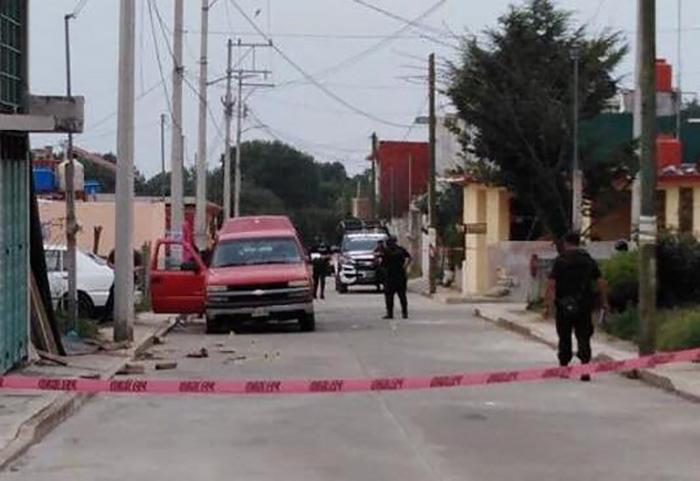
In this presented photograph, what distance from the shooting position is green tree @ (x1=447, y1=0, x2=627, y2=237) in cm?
3866

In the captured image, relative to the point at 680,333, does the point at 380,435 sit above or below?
below

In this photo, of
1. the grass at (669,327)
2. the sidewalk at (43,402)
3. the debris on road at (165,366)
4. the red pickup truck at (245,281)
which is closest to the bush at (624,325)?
the grass at (669,327)

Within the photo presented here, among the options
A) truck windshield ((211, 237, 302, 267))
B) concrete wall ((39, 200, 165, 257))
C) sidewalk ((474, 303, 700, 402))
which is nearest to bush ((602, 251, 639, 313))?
sidewalk ((474, 303, 700, 402))

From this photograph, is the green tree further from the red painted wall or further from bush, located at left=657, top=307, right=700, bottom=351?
the red painted wall

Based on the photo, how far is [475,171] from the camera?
4166 centimetres

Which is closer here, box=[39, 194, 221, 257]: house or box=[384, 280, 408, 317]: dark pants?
box=[384, 280, 408, 317]: dark pants

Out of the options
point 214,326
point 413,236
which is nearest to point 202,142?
point 214,326

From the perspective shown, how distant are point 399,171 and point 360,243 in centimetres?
4984

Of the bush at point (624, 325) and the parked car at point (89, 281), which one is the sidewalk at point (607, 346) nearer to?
the bush at point (624, 325)

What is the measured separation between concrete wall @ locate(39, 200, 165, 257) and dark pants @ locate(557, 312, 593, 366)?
117ft

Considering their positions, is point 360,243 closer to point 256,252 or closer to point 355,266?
point 355,266

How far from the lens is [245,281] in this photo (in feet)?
97.6

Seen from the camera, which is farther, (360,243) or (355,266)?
(360,243)

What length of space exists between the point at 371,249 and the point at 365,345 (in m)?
31.6
